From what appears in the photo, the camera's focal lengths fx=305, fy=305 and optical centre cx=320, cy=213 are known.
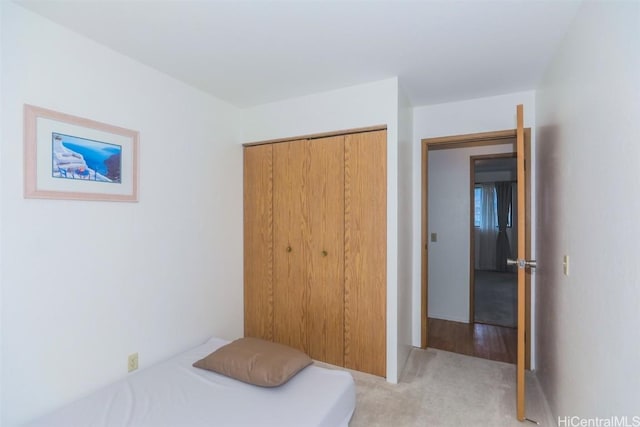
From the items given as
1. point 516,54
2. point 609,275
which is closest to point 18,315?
point 609,275

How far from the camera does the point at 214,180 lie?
281 centimetres

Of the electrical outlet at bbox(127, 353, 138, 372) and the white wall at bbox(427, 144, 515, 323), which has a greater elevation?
the white wall at bbox(427, 144, 515, 323)

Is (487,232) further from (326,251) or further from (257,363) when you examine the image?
(257,363)

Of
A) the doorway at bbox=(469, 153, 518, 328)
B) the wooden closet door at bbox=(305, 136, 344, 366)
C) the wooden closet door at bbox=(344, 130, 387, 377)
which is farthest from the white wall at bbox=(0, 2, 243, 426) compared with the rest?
the doorway at bbox=(469, 153, 518, 328)

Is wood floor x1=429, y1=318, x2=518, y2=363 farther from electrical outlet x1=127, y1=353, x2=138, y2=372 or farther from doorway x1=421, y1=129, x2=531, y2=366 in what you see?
electrical outlet x1=127, y1=353, x2=138, y2=372

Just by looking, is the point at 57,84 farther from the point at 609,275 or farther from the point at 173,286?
the point at 609,275

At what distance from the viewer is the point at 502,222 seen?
712 cm

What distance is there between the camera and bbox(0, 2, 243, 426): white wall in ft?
5.14

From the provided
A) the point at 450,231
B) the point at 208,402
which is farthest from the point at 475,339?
the point at 208,402

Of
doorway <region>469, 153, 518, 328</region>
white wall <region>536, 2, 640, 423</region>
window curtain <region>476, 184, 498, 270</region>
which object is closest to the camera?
white wall <region>536, 2, 640, 423</region>

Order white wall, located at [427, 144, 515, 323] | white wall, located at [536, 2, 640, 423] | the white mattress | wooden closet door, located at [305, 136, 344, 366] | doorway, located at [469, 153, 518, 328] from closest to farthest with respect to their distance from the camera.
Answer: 1. white wall, located at [536, 2, 640, 423]
2. the white mattress
3. wooden closet door, located at [305, 136, 344, 366]
4. white wall, located at [427, 144, 515, 323]
5. doorway, located at [469, 153, 518, 328]

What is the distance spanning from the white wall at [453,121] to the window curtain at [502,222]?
4.95 meters

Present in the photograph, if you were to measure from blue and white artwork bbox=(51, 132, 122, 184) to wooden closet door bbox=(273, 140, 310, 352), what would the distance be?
1.31m

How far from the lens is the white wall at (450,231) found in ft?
12.3
